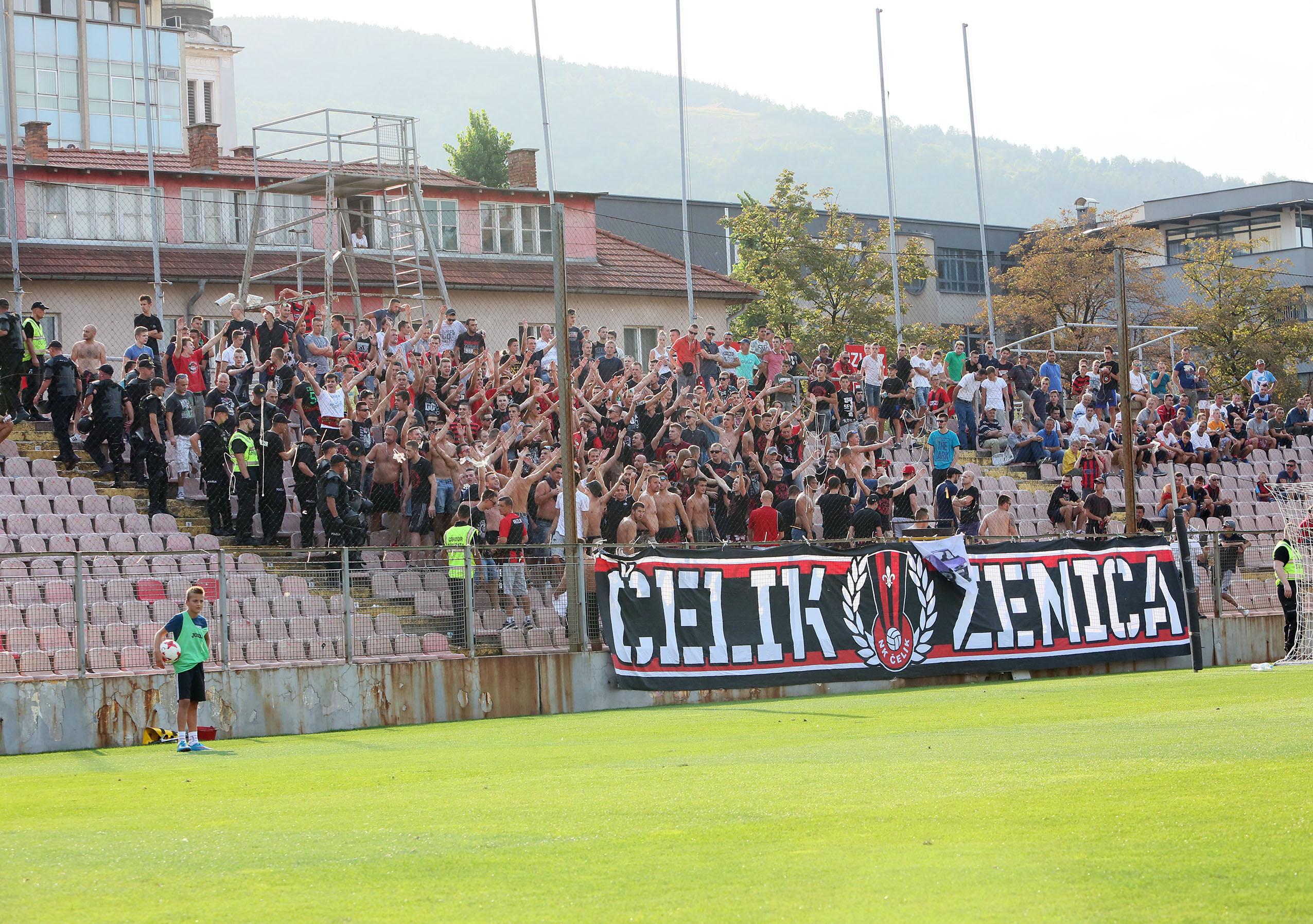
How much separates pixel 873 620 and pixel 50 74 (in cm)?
4866

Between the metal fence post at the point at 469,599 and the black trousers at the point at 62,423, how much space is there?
5.98 m

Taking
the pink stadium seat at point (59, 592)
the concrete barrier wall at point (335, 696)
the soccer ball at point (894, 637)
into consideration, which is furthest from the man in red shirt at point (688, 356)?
the pink stadium seat at point (59, 592)

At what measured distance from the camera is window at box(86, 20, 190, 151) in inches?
2317

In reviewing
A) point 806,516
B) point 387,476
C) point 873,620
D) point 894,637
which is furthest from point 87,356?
point 894,637

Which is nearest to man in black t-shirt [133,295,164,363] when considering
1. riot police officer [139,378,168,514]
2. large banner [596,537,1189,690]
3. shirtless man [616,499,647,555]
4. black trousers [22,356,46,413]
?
black trousers [22,356,46,413]

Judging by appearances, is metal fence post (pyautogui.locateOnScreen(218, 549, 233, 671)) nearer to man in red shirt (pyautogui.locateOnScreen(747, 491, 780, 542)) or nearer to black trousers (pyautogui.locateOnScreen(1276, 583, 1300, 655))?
man in red shirt (pyautogui.locateOnScreen(747, 491, 780, 542))

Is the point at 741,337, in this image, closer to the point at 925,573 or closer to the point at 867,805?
the point at 925,573

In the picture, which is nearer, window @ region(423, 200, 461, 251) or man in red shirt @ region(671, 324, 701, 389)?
man in red shirt @ region(671, 324, 701, 389)

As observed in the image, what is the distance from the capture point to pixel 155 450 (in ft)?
65.8

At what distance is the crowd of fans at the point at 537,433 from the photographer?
67.1 feet

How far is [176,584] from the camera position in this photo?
1695cm

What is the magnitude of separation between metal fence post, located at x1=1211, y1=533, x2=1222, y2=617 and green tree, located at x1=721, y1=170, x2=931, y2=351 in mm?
36314

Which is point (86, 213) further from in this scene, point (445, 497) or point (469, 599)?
point (469, 599)

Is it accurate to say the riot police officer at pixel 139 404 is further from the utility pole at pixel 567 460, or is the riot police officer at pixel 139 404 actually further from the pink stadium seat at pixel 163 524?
the utility pole at pixel 567 460
